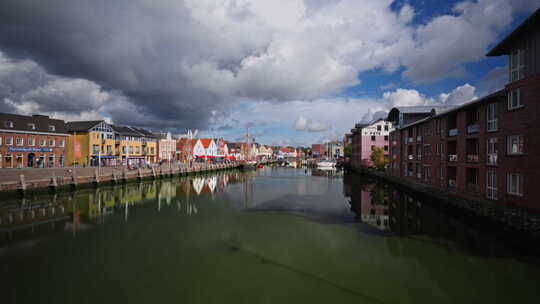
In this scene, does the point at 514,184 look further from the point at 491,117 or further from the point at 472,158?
the point at 491,117

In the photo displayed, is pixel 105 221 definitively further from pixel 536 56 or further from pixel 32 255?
pixel 536 56

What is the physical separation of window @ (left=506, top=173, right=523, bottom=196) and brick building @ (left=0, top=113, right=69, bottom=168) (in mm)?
57007

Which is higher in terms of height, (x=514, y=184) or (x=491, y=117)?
(x=491, y=117)

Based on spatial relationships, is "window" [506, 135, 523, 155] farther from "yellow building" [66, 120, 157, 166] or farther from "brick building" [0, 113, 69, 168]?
"brick building" [0, 113, 69, 168]

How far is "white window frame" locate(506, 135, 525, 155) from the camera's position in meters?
14.9

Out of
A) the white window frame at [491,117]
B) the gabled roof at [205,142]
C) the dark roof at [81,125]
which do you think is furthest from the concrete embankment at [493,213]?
the gabled roof at [205,142]

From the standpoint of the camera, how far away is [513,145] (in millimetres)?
15688

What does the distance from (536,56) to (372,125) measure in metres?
47.3

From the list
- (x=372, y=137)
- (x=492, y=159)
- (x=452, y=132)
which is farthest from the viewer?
(x=372, y=137)

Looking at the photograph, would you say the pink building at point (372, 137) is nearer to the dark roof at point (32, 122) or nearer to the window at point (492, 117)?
the window at point (492, 117)

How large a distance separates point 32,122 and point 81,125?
849cm

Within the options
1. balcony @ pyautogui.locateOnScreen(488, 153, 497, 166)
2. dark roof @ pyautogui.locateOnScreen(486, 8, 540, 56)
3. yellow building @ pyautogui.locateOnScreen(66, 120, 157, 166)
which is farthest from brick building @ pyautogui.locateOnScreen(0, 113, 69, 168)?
dark roof @ pyautogui.locateOnScreen(486, 8, 540, 56)

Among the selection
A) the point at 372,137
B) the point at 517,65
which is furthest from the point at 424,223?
the point at 372,137

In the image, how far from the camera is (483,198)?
18484 mm
